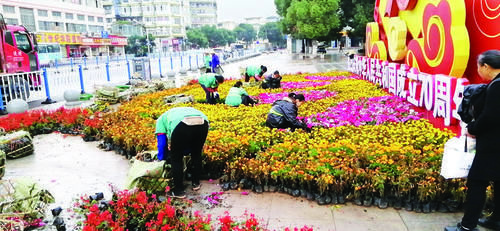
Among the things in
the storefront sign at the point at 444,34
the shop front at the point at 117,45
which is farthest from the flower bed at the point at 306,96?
the shop front at the point at 117,45

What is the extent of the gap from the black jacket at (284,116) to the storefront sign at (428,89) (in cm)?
233

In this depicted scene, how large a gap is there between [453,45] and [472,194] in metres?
3.43

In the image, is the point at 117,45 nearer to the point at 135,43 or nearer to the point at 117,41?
the point at 117,41

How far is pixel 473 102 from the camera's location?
3.37 m

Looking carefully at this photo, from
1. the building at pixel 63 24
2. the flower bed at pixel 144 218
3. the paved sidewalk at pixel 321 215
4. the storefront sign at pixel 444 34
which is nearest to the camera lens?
the flower bed at pixel 144 218

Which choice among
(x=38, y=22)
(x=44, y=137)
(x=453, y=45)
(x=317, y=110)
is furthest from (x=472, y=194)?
(x=38, y=22)

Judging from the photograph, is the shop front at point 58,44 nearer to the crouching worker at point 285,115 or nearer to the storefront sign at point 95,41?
the storefront sign at point 95,41

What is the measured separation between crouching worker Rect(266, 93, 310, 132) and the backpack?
10.9 feet

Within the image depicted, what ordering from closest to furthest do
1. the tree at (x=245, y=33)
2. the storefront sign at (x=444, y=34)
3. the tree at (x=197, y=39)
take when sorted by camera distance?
the storefront sign at (x=444, y=34) → the tree at (x=197, y=39) → the tree at (x=245, y=33)

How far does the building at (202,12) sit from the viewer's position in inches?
4599

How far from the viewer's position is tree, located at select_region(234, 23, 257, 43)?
110581 millimetres

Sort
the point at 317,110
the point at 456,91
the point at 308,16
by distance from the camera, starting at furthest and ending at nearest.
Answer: the point at 308,16 < the point at 317,110 < the point at 456,91

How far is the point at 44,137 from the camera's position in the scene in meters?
8.70

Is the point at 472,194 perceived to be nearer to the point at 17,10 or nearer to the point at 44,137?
the point at 44,137
